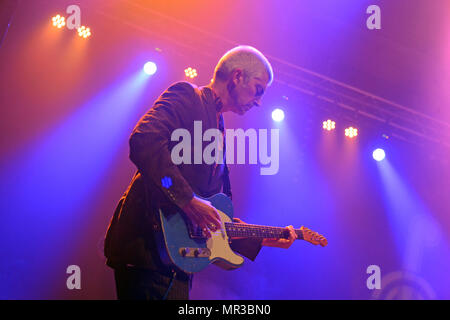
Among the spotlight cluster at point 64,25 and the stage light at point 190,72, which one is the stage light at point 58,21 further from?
the stage light at point 190,72

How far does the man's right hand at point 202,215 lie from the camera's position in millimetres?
1817

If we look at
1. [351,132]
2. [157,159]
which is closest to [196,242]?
[157,159]

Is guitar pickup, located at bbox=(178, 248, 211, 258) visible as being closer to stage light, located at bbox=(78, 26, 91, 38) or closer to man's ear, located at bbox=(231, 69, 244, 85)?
man's ear, located at bbox=(231, 69, 244, 85)

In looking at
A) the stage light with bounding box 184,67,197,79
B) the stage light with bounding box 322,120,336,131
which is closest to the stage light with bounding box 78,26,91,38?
the stage light with bounding box 184,67,197,79

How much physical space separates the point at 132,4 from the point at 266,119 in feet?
9.64

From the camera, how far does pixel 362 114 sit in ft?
23.1

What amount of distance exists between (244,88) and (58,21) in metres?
4.59

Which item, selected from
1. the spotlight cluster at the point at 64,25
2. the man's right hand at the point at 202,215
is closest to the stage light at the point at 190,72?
the spotlight cluster at the point at 64,25

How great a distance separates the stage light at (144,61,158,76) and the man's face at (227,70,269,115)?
4.00 metres

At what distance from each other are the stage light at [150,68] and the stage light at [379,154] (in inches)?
178

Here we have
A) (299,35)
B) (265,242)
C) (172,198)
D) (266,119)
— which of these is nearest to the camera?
(172,198)

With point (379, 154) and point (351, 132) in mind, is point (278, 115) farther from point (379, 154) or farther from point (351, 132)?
point (379, 154)
